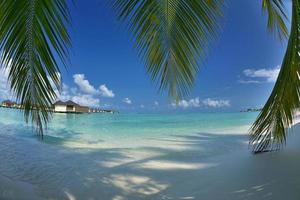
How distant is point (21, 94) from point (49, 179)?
2611 millimetres

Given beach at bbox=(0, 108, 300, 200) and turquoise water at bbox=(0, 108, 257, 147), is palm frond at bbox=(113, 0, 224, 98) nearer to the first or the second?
beach at bbox=(0, 108, 300, 200)

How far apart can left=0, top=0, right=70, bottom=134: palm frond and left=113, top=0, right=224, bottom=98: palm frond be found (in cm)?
43

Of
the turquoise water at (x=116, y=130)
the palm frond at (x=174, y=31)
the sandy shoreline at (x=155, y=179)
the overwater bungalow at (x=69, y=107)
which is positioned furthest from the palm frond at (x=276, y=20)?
the overwater bungalow at (x=69, y=107)

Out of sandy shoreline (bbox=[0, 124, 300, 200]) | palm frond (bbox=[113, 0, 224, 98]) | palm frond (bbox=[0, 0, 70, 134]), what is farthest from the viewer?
sandy shoreline (bbox=[0, 124, 300, 200])

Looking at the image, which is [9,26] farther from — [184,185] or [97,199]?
[184,185]

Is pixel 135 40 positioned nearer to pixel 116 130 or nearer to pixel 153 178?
pixel 153 178

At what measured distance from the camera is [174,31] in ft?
6.18

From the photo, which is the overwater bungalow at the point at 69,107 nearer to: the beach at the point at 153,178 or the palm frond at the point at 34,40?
the beach at the point at 153,178

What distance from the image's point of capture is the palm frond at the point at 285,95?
1.97 metres

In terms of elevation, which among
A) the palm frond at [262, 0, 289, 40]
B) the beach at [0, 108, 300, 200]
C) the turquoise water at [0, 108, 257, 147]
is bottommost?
the turquoise water at [0, 108, 257, 147]

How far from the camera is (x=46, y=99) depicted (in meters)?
1.99

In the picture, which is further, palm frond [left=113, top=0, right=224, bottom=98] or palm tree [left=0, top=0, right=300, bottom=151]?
palm frond [left=113, top=0, right=224, bottom=98]

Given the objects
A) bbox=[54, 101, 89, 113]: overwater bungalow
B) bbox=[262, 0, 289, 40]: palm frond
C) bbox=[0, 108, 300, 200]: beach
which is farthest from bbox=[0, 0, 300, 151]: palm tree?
bbox=[54, 101, 89, 113]: overwater bungalow

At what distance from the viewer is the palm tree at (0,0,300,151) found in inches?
68.7
